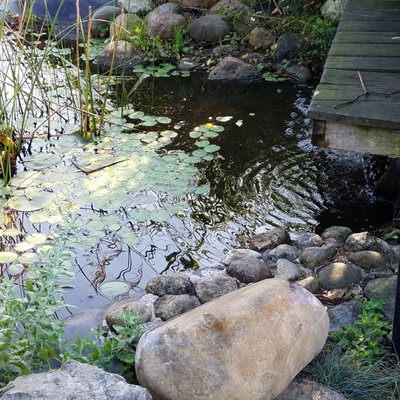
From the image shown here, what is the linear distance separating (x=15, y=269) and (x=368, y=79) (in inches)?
82.7

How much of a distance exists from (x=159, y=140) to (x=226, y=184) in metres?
0.75

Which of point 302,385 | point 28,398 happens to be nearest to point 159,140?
point 302,385

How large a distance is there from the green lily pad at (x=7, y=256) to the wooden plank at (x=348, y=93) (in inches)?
66.9

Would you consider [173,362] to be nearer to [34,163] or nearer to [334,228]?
[334,228]

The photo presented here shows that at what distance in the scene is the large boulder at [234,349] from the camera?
6.47ft

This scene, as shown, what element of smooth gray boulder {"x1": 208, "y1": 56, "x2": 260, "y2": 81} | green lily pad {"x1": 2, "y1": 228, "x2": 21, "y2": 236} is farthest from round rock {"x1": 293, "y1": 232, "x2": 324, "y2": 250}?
smooth gray boulder {"x1": 208, "y1": 56, "x2": 260, "y2": 81}

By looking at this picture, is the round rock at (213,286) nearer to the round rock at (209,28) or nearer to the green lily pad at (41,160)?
the green lily pad at (41,160)

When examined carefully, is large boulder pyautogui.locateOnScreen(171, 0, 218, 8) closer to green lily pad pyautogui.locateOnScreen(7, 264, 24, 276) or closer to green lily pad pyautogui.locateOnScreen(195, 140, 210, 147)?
green lily pad pyautogui.locateOnScreen(195, 140, 210, 147)

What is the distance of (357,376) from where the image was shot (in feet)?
7.20

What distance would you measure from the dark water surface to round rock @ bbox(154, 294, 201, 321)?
1.14 feet

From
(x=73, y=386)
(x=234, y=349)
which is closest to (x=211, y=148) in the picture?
(x=234, y=349)

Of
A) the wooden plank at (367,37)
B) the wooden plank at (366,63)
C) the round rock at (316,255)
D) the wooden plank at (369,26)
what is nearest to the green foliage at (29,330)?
the round rock at (316,255)

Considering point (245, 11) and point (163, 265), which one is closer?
point (163, 265)

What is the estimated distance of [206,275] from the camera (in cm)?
313
